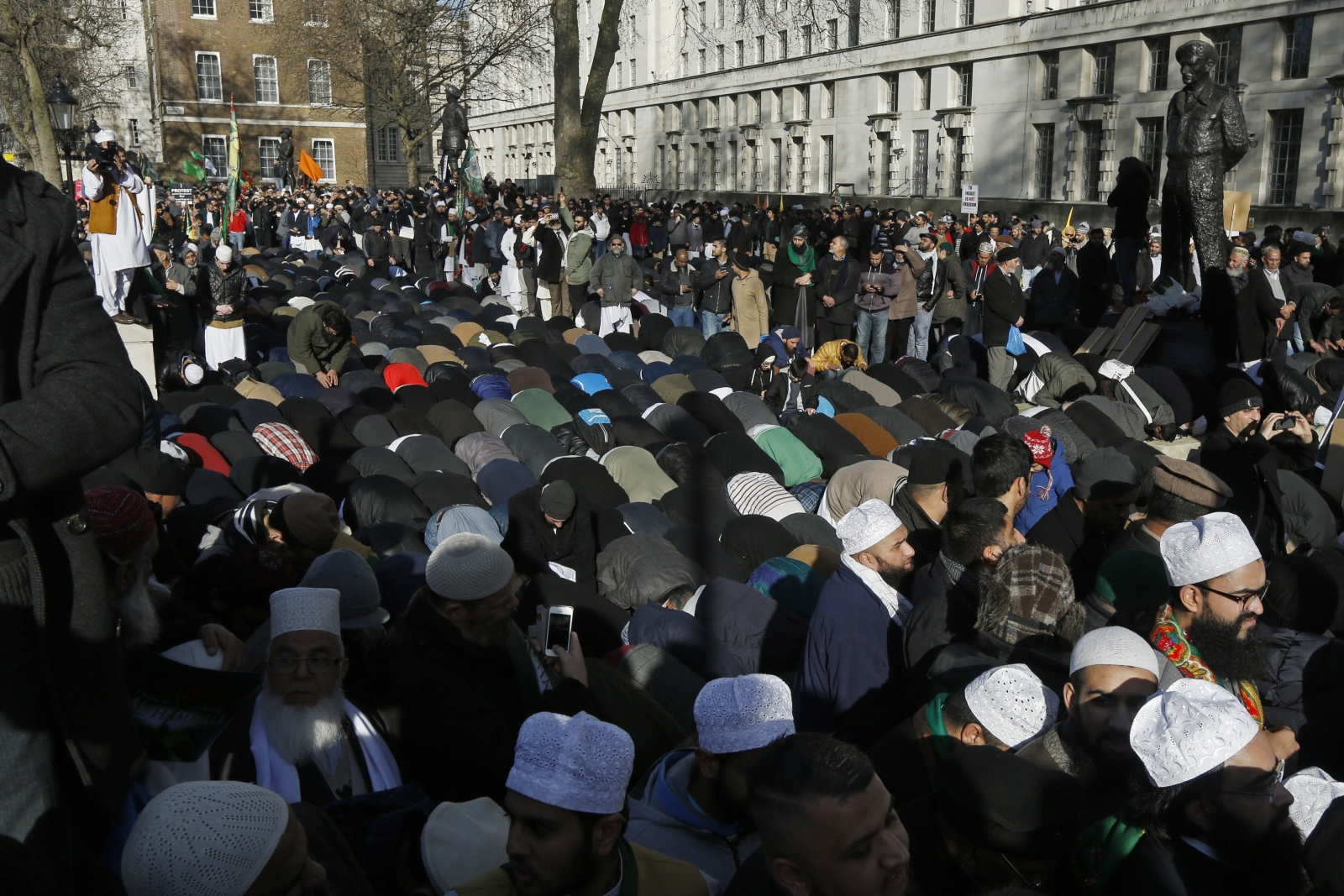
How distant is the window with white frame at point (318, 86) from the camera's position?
2409 inches

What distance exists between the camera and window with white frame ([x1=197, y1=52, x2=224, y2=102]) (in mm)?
59812

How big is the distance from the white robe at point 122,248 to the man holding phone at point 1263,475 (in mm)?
9484

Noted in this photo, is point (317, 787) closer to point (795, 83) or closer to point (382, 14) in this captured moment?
point (382, 14)

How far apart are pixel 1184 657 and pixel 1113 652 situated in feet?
2.00

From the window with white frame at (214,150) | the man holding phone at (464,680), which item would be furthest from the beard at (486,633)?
the window with white frame at (214,150)

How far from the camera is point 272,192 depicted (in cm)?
3528

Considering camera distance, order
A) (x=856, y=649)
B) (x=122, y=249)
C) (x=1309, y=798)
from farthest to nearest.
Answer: (x=122, y=249) → (x=856, y=649) → (x=1309, y=798)

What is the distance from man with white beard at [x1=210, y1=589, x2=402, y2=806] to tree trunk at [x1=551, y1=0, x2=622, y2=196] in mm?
20003

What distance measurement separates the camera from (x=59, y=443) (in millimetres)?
1690

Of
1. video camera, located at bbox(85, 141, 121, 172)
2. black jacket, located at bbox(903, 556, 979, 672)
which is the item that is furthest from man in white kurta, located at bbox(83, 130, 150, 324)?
black jacket, located at bbox(903, 556, 979, 672)

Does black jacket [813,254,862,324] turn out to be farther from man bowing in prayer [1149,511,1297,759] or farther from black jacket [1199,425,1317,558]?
man bowing in prayer [1149,511,1297,759]

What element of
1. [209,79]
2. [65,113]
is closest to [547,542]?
[65,113]

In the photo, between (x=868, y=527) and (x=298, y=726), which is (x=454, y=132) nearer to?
(x=868, y=527)

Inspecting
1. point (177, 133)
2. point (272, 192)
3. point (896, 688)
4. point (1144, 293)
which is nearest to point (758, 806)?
point (896, 688)
